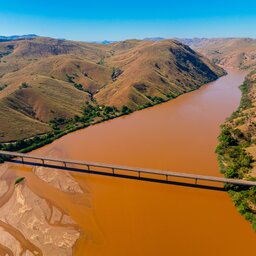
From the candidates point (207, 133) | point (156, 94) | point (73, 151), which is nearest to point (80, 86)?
point (156, 94)

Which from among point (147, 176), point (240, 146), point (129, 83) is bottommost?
point (147, 176)

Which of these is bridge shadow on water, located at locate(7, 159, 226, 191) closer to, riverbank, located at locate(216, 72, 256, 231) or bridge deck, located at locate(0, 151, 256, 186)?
bridge deck, located at locate(0, 151, 256, 186)

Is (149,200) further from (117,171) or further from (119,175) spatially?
(117,171)

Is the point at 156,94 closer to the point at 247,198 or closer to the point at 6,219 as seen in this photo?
the point at 247,198

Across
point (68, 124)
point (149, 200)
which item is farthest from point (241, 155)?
point (68, 124)

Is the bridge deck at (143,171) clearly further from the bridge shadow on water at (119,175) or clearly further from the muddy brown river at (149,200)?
the muddy brown river at (149,200)

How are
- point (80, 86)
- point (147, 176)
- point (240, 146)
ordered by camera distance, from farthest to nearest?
point (80, 86) → point (240, 146) → point (147, 176)

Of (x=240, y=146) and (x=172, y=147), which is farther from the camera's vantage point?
(x=172, y=147)
